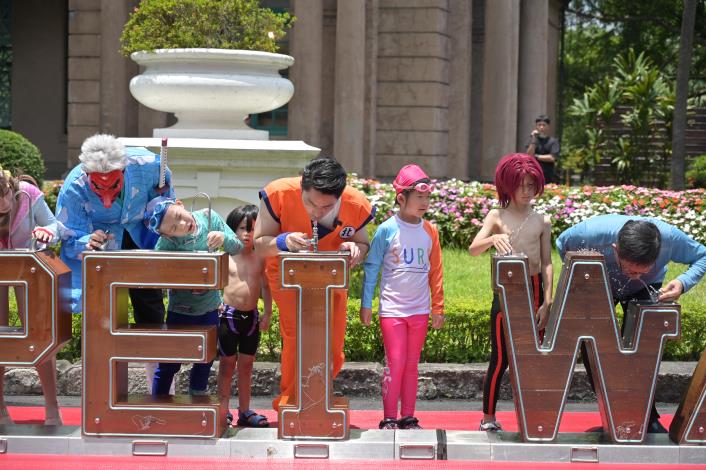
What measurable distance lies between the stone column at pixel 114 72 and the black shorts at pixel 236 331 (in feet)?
41.9

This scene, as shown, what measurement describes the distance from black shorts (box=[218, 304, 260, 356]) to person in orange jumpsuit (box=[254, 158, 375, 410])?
414 millimetres

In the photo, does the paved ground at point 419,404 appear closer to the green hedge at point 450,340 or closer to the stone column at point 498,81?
the green hedge at point 450,340

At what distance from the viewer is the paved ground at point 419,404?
795 cm

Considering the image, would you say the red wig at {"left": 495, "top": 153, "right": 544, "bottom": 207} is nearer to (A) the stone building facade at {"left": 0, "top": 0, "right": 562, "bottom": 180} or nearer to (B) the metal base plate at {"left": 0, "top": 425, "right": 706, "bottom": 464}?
(B) the metal base plate at {"left": 0, "top": 425, "right": 706, "bottom": 464}

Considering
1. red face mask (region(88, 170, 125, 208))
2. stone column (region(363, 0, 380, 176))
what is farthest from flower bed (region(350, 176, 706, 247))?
red face mask (region(88, 170, 125, 208))

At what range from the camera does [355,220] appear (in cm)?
632

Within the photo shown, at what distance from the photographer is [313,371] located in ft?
19.7

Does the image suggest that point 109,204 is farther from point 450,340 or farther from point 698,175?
point 698,175

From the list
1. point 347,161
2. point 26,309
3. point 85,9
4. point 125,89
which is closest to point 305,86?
point 347,161

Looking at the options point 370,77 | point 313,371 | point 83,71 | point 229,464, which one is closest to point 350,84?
point 370,77

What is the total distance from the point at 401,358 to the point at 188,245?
1.33m

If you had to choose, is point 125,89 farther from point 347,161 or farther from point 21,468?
point 21,468

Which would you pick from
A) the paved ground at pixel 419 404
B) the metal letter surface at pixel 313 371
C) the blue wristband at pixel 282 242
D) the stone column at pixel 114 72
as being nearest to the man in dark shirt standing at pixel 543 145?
the stone column at pixel 114 72

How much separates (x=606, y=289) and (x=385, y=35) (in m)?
14.7
